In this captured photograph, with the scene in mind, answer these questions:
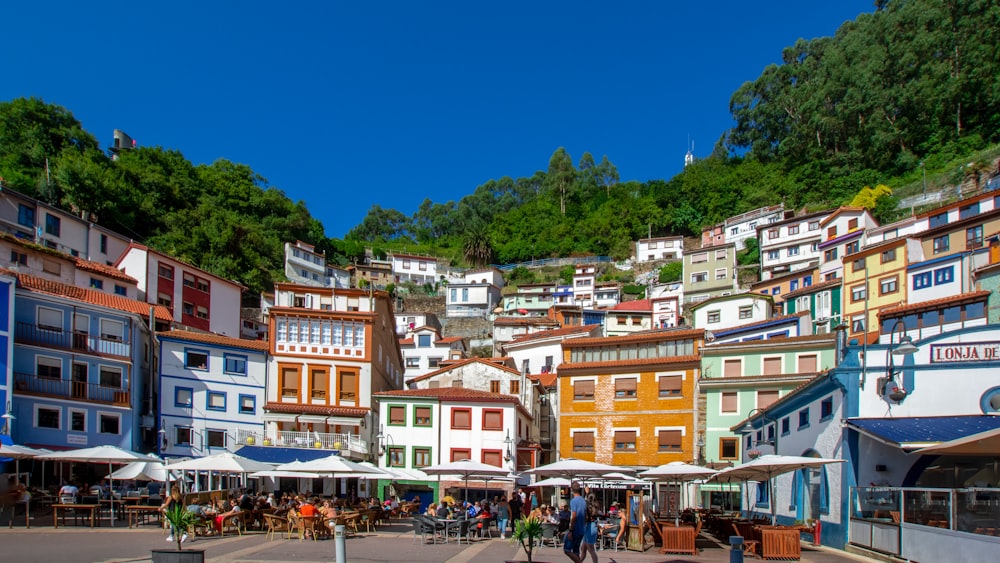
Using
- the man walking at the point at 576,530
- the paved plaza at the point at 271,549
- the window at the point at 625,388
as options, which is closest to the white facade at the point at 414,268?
the window at the point at 625,388

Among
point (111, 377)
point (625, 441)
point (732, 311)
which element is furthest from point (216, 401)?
point (732, 311)

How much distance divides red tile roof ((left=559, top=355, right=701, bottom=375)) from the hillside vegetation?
41.0 meters

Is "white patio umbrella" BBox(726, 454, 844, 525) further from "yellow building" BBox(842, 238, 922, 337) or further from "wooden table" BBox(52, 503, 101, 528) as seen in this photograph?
"yellow building" BBox(842, 238, 922, 337)

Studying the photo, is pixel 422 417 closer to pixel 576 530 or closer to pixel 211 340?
pixel 211 340

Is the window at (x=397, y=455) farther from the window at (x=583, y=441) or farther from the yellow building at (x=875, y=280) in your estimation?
the yellow building at (x=875, y=280)

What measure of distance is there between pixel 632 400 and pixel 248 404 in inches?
832

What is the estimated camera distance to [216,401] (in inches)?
1690

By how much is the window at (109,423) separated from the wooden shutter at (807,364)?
1317 inches

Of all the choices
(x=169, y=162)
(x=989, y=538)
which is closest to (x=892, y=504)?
(x=989, y=538)

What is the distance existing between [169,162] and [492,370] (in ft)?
187

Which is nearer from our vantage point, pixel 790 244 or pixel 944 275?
pixel 944 275

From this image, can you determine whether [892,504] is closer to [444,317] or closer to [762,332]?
[762,332]

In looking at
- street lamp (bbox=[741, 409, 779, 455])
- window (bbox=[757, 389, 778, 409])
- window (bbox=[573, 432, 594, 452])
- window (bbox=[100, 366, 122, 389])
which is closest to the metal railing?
window (bbox=[100, 366, 122, 389])

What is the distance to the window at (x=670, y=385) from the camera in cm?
4531
